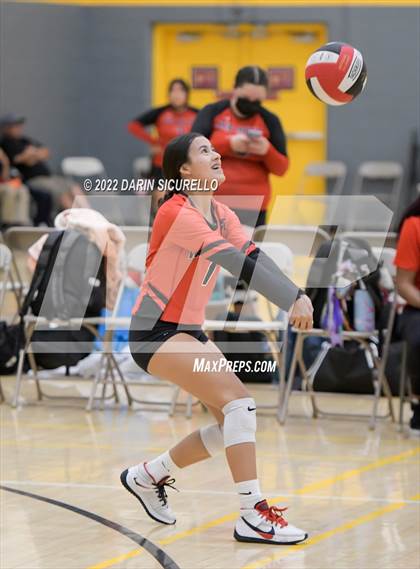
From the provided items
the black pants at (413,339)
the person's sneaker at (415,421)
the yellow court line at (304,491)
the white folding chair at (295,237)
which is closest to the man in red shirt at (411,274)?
the black pants at (413,339)

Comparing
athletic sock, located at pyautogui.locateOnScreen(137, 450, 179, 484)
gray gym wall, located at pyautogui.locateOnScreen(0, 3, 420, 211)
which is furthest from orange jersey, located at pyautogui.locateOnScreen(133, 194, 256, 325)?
gray gym wall, located at pyautogui.locateOnScreen(0, 3, 420, 211)

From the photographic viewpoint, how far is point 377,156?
1719 cm

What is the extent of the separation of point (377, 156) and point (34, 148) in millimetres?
4656

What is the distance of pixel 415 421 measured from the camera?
744 centimetres

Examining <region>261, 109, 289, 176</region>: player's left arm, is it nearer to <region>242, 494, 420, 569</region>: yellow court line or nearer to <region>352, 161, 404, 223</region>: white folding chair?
<region>242, 494, 420, 569</region>: yellow court line

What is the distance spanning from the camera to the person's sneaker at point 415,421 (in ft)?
24.3

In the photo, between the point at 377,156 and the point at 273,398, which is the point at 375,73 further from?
the point at 273,398

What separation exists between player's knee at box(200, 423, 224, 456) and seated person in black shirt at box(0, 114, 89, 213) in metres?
10.5

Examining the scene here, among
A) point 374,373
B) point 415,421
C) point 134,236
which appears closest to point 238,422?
point 415,421

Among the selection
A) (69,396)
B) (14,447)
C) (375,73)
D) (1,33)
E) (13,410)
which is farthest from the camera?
(375,73)

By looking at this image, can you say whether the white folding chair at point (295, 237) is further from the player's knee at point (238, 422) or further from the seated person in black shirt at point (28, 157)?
the seated person in black shirt at point (28, 157)

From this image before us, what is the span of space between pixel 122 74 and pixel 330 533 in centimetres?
1322

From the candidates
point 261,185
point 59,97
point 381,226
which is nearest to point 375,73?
point 381,226

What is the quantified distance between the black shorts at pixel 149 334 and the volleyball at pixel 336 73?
42.9 inches
